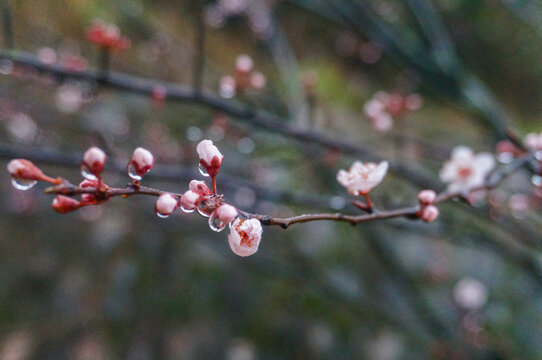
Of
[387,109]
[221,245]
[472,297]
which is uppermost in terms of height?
[387,109]

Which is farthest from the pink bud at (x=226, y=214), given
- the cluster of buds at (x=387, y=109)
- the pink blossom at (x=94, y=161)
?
the cluster of buds at (x=387, y=109)

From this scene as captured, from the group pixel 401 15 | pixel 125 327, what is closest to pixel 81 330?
pixel 125 327

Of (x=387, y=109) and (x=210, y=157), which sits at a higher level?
(x=210, y=157)

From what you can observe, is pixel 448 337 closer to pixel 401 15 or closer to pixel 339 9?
pixel 339 9

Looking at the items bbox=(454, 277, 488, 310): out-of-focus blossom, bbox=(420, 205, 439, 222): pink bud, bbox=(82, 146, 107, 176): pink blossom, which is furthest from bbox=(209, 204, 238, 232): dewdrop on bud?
bbox=(454, 277, 488, 310): out-of-focus blossom

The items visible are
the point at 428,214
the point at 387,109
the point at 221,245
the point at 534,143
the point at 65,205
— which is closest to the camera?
the point at 65,205

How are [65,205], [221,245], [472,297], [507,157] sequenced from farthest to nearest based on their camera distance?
1. [221,245]
2. [472,297]
3. [507,157]
4. [65,205]

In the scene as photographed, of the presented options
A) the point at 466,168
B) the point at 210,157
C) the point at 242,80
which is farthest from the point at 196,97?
the point at 466,168

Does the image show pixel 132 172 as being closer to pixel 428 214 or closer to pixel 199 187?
pixel 199 187
